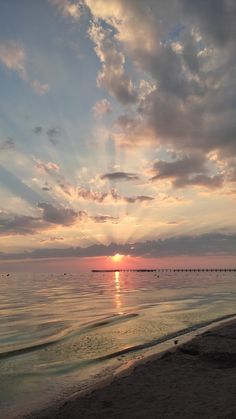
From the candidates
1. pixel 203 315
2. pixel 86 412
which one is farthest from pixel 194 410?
pixel 203 315

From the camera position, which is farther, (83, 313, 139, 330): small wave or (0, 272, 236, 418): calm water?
(83, 313, 139, 330): small wave

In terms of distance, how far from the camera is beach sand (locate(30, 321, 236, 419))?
7336 millimetres

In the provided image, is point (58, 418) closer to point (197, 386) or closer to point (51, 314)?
point (197, 386)

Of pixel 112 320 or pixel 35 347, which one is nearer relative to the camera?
pixel 35 347

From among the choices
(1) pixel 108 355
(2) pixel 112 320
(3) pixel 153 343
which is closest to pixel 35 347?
(1) pixel 108 355

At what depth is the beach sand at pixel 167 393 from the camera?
7.34 metres

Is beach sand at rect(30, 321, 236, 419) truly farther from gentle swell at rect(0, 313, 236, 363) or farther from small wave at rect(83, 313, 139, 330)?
small wave at rect(83, 313, 139, 330)

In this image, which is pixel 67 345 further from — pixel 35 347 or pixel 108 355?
pixel 108 355

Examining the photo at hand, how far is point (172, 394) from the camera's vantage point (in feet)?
27.4

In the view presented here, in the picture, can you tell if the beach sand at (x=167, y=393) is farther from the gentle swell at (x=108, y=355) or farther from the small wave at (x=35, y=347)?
the small wave at (x=35, y=347)

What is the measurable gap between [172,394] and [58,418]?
2.51 m

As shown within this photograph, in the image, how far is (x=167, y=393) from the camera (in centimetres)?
845

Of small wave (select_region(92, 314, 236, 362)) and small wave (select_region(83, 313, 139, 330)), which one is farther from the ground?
small wave (select_region(83, 313, 139, 330))

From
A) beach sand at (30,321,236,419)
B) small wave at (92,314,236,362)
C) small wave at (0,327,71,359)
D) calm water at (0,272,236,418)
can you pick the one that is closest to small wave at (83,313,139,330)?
calm water at (0,272,236,418)
